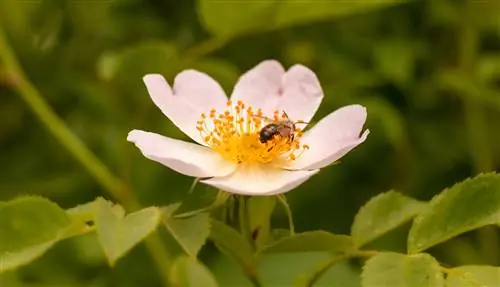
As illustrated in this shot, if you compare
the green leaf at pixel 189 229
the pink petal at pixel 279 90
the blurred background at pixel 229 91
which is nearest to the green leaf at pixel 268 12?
the blurred background at pixel 229 91

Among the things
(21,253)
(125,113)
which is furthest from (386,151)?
(21,253)

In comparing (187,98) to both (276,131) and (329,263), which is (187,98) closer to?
(276,131)

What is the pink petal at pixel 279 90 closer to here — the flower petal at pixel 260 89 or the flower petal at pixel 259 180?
the flower petal at pixel 260 89

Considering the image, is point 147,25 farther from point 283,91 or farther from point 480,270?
point 480,270

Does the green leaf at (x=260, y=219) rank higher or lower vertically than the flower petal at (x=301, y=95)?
lower

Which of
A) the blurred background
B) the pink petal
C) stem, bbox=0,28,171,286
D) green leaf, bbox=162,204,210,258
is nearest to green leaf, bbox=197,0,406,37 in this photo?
the blurred background
